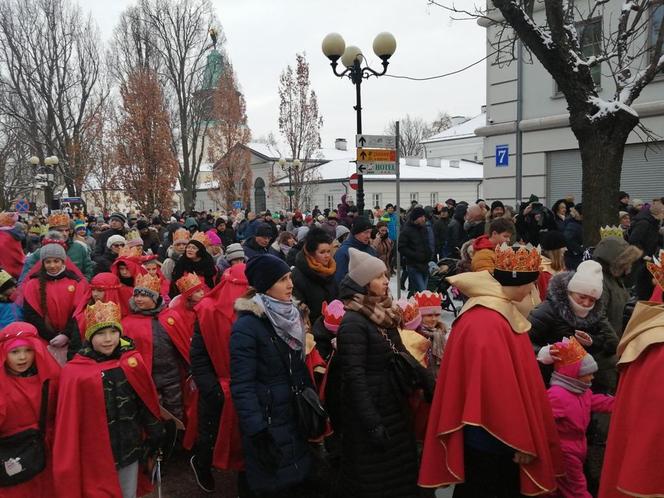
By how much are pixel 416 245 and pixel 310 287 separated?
16.8ft

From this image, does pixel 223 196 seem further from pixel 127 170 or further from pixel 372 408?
pixel 372 408

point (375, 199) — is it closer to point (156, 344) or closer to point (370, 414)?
point (156, 344)

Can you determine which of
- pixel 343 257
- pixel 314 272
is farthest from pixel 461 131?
pixel 314 272

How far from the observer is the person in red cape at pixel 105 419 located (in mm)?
3443

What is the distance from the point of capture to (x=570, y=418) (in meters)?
3.48

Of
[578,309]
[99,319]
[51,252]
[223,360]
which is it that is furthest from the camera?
[51,252]

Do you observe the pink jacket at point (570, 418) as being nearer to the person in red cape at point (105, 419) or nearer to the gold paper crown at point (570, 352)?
the gold paper crown at point (570, 352)

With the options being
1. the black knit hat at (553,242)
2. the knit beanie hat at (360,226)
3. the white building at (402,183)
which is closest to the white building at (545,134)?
the knit beanie hat at (360,226)

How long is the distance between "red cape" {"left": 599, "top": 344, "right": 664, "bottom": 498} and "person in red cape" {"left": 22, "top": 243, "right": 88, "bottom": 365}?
4475 millimetres

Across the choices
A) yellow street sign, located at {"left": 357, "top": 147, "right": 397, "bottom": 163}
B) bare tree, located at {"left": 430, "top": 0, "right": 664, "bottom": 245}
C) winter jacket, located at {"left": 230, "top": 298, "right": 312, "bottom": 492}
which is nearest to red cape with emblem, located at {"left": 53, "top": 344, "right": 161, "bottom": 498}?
winter jacket, located at {"left": 230, "top": 298, "right": 312, "bottom": 492}

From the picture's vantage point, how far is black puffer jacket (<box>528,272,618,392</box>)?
3.91 m

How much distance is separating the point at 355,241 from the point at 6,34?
31805 mm

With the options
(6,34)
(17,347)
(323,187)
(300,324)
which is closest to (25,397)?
(17,347)

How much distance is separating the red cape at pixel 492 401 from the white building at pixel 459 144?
59.5 metres
